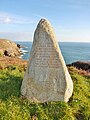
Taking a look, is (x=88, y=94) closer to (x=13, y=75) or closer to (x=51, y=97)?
(x=51, y=97)

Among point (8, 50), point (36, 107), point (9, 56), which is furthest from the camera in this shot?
point (8, 50)

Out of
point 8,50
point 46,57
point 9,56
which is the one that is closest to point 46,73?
point 46,57

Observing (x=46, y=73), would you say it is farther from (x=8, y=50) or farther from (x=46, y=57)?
(x=8, y=50)

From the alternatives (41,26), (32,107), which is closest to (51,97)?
(32,107)

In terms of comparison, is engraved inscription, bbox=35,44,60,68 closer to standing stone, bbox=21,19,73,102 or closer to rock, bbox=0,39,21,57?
standing stone, bbox=21,19,73,102

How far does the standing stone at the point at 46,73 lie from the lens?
12.8 metres

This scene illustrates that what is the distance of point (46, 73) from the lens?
42.3 ft

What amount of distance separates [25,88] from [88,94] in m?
3.81

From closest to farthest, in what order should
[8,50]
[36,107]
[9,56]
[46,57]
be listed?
[36,107]
[46,57]
[9,56]
[8,50]

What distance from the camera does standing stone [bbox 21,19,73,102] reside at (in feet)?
41.9

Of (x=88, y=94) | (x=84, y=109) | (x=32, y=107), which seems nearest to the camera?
(x=32, y=107)

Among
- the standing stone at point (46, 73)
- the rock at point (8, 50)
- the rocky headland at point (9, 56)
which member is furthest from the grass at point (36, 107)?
the rock at point (8, 50)

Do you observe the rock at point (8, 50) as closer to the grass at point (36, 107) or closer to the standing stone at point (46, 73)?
the grass at point (36, 107)

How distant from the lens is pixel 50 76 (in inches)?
506
